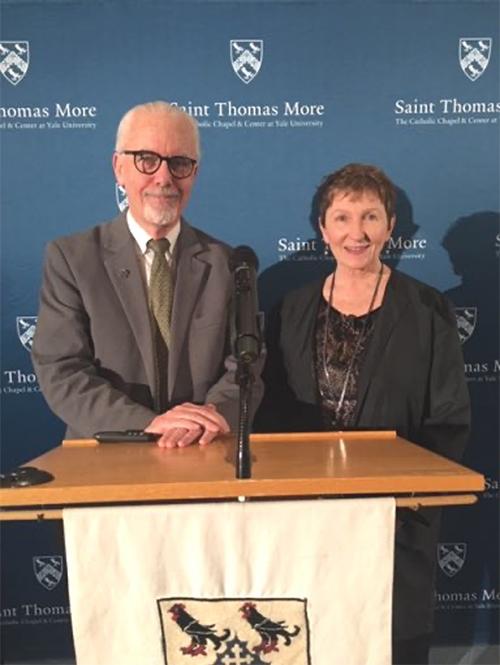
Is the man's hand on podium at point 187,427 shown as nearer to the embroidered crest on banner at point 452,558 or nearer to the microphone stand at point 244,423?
the microphone stand at point 244,423

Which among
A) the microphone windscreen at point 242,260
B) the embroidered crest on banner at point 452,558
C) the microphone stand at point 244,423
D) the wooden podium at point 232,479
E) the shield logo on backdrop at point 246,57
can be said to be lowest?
the embroidered crest on banner at point 452,558

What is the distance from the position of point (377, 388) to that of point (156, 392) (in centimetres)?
77

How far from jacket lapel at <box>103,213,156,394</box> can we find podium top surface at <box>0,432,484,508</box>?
23.2 inches

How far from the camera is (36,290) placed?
3115 mm

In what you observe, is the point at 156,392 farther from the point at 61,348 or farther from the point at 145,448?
the point at 145,448

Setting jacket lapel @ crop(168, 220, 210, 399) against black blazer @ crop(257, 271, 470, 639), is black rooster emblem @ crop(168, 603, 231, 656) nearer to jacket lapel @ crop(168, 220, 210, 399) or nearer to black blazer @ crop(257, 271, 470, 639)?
jacket lapel @ crop(168, 220, 210, 399)

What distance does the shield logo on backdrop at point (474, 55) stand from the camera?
3070 millimetres

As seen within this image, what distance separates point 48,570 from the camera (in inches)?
127

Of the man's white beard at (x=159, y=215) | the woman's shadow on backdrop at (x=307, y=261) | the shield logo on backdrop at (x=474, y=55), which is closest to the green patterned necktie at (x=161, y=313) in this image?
the man's white beard at (x=159, y=215)

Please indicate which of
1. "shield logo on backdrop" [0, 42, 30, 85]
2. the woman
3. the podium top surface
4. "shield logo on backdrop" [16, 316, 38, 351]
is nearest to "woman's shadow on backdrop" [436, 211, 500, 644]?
the woman

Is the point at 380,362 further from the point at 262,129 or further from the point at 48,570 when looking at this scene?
the point at 48,570

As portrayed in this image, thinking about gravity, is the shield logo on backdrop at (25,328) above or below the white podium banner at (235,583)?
above

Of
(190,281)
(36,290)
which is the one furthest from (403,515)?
(36,290)

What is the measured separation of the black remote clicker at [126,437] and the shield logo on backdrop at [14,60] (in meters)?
1.77
